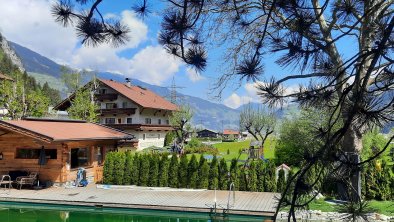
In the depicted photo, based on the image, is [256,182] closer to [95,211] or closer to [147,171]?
[147,171]

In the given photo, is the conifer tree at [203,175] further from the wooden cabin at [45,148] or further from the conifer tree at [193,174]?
the wooden cabin at [45,148]

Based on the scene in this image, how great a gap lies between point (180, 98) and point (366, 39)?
55750mm

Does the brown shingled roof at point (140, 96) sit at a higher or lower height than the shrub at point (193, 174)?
higher

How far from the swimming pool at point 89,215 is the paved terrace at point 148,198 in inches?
7.4

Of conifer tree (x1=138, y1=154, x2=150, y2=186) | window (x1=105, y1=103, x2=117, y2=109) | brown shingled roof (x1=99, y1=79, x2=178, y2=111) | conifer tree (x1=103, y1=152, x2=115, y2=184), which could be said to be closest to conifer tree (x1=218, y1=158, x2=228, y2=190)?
conifer tree (x1=138, y1=154, x2=150, y2=186)

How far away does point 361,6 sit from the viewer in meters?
2.84

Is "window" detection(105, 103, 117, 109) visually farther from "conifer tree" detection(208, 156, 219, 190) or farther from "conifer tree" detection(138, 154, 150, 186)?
"conifer tree" detection(208, 156, 219, 190)

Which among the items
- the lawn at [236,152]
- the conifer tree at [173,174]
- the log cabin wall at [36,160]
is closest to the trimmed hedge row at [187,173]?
the conifer tree at [173,174]

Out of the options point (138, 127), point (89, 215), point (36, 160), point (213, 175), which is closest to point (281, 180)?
point (213, 175)

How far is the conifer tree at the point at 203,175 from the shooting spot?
17.1 metres

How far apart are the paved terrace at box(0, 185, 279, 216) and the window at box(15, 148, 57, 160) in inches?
58.7

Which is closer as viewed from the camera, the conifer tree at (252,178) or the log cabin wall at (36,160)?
the conifer tree at (252,178)

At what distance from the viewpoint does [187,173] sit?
56.7ft

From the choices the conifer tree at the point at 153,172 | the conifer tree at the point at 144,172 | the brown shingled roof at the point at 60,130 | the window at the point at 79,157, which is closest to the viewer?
the brown shingled roof at the point at 60,130
